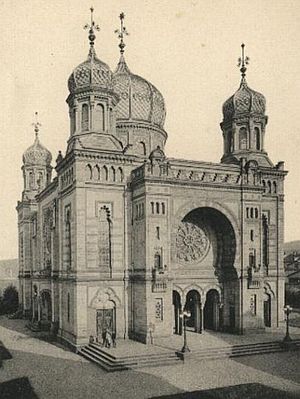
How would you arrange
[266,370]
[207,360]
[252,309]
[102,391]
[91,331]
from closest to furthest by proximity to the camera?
[102,391] → [266,370] → [207,360] → [91,331] → [252,309]

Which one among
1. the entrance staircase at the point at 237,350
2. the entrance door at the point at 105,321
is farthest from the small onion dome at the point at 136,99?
the entrance staircase at the point at 237,350

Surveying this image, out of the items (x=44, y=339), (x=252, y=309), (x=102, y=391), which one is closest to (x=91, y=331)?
(x=44, y=339)

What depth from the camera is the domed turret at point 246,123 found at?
115 ft

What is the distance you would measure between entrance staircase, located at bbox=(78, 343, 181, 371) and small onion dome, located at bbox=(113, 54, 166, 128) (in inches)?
741

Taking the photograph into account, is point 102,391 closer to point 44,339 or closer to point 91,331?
point 91,331

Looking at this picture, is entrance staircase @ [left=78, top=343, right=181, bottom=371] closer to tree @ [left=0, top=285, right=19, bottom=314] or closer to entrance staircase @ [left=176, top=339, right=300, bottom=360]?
entrance staircase @ [left=176, top=339, right=300, bottom=360]

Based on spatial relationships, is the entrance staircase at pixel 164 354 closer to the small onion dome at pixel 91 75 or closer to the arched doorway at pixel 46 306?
the arched doorway at pixel 46 306

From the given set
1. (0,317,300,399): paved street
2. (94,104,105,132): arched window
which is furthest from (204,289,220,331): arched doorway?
(94,104,105,132): arched window

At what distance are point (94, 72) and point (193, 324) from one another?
19101 mm

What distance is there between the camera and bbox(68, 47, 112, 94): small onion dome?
30.3m

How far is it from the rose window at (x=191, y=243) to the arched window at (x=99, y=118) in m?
8.58

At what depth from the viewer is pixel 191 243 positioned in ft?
103

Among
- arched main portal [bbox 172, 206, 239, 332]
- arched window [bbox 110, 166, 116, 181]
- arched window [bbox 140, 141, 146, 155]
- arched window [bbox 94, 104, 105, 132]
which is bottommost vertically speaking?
arched main portal [bbox 172, 206, 239, 332]

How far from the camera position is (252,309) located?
29.7 m
